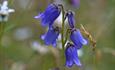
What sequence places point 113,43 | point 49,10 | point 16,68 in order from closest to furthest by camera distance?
1. point 49,10
2. point 16,68
3. point 113,43

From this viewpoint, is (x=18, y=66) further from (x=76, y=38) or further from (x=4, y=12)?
(x=76, y=38)

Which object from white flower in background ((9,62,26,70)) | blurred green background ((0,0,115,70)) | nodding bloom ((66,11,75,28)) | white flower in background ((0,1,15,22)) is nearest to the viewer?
nodding bloom ((66,11,75,28))

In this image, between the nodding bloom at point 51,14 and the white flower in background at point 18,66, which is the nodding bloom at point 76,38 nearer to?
the nodding bloom at point 51,14

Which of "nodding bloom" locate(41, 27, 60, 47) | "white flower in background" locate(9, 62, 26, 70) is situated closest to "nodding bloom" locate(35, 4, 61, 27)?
"nodding bloom" locate(41, 27, 60, 47)

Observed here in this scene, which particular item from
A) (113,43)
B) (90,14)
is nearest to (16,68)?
(113,43)

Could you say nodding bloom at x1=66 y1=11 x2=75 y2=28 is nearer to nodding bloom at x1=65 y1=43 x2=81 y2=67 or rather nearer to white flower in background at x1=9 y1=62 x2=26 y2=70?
nodding bloom at x1=65 y1=43 x2=81 y2=67

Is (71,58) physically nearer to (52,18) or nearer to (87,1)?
(52,18)

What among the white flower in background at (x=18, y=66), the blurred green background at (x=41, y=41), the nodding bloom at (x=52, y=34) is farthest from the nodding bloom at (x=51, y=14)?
the white flower in background at (x=18, y=66)

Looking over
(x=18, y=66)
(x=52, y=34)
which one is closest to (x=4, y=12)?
(x=18, y=66)
